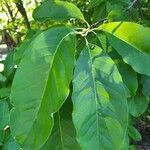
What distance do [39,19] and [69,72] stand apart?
628mm

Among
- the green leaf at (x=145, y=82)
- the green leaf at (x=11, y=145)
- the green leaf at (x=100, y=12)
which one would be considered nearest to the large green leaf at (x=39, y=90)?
the green leaf at (x=145, y=82)

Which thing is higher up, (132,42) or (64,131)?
(132,42)

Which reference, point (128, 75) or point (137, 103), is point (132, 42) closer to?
point (128, 75)

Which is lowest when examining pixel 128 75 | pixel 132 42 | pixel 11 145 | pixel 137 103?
Answer: pixel 11 145

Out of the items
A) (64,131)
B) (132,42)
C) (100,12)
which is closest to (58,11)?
(132,42)

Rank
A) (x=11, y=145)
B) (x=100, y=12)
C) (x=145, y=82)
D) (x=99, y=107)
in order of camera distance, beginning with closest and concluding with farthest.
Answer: (x=99, y=107) < (x=145, y=82) < (x=11, y=145) < (x=100, y=12)

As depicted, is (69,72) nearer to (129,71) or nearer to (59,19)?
(129,71)

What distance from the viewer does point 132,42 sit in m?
1.25

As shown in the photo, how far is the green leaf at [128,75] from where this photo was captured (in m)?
1.32

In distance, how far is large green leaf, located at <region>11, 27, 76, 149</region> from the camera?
42.8 inches

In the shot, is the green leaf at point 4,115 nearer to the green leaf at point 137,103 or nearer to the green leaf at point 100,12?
the green leaf at point 137,103

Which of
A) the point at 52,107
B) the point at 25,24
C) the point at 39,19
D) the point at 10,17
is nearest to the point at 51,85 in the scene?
the point at 52,107

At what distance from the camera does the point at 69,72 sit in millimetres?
1130

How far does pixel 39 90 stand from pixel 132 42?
341mm
